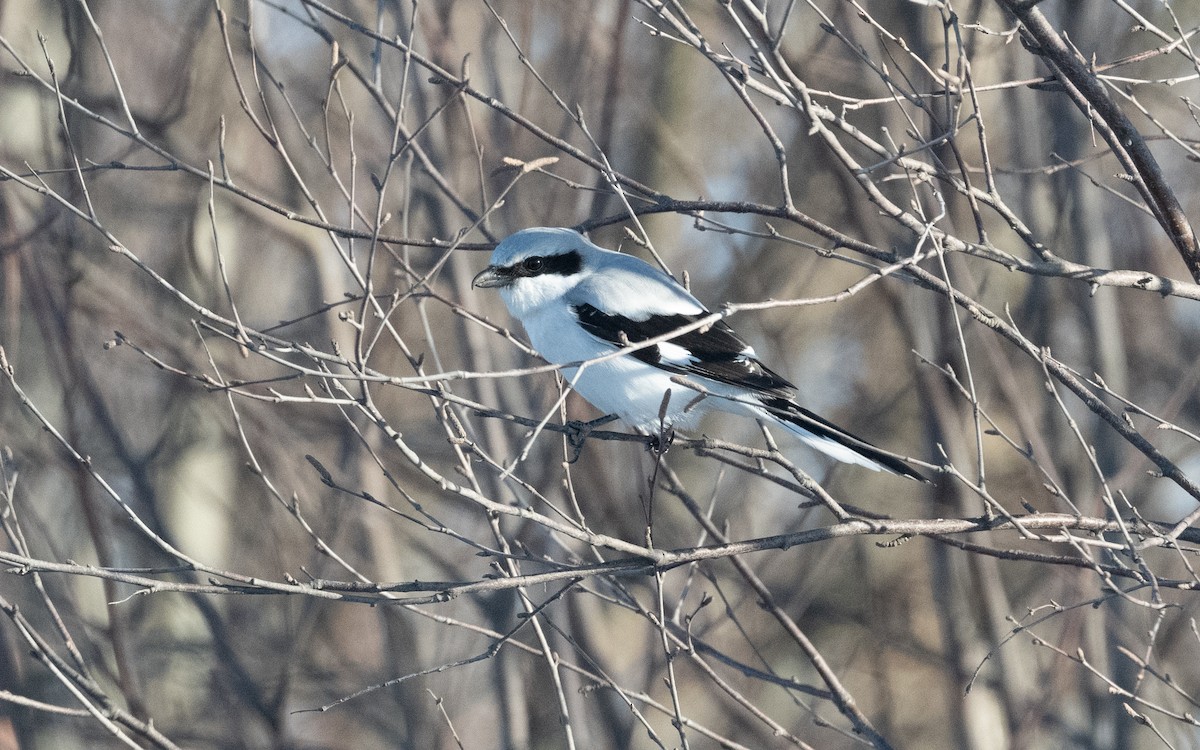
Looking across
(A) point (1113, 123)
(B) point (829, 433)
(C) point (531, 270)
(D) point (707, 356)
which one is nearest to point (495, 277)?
(C) point (531, 270)

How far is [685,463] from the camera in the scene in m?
9.43

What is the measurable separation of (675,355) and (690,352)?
Answer: 0.24 ft

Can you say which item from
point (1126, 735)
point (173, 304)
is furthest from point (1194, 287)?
point (173, 304)

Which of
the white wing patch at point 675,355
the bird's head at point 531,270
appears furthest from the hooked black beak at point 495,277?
the white wing patch at point 675,355

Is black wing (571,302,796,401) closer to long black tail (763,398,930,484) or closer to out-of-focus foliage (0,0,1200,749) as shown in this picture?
long black tail (763,398,930,484)

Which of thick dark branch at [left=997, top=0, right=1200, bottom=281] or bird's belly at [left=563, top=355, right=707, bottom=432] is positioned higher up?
thick dark branch at [left=997, top=0, right=1200, bottom=281]

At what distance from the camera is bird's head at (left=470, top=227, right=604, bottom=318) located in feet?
14.0

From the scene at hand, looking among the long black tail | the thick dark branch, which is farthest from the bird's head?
the thick dark branch

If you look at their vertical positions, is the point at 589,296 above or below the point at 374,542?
above

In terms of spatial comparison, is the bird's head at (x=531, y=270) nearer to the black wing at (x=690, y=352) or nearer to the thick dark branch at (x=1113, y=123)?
the black wing at (x=690, y=352)

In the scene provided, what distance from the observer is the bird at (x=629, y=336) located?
4074 millimetres

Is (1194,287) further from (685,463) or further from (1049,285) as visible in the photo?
(685,463)

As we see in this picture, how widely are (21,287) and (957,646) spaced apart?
215 inches

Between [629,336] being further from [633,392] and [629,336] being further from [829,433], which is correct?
[829,433]
